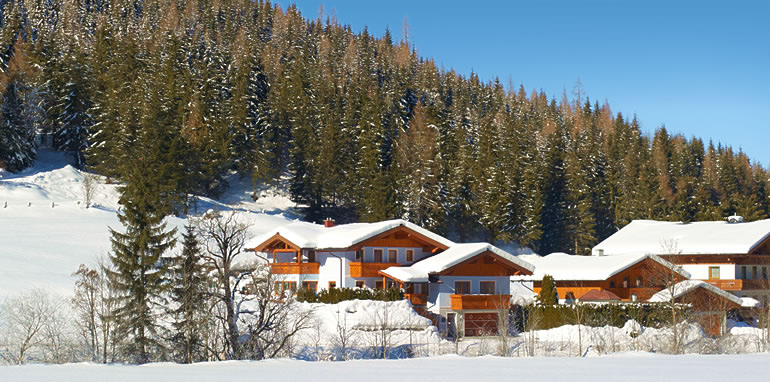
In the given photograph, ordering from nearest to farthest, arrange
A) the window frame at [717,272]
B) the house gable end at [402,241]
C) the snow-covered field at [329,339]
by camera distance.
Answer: the snow-covered field at [329,339] < the house gable end at [402,241] < the window frame at [717,272]

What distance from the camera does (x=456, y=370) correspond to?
15.6 metres

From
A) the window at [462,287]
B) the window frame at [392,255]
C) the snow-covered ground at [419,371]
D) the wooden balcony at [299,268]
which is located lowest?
the snow-covered ground at [419,371]

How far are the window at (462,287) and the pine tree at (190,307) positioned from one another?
1527 centimetres

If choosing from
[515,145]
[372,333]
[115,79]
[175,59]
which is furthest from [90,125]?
[372,333]

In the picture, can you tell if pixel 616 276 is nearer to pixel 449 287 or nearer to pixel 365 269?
pixel 449 287

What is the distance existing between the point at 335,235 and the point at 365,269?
304 cm

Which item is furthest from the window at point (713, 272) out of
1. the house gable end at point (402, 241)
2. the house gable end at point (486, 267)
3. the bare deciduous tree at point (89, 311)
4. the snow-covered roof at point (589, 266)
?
the bare deciduous tree at point (89, 311)

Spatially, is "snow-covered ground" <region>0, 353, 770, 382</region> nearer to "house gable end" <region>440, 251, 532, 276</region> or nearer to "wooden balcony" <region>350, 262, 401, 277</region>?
"house gable end" <region>440, 251, 532, 276</region>

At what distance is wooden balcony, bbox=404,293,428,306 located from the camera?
40.2m

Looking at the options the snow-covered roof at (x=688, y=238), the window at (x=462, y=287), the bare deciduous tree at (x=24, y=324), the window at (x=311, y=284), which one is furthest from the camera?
the snow-covered roof at (x=688, y=238)

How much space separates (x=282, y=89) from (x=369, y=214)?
3018cm

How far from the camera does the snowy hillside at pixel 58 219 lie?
38281 mm

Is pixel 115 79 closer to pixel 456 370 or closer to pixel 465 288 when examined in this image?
pixel 465 288

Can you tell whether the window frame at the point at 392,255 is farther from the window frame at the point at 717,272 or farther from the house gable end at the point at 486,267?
the window frame at the point at 717,272
